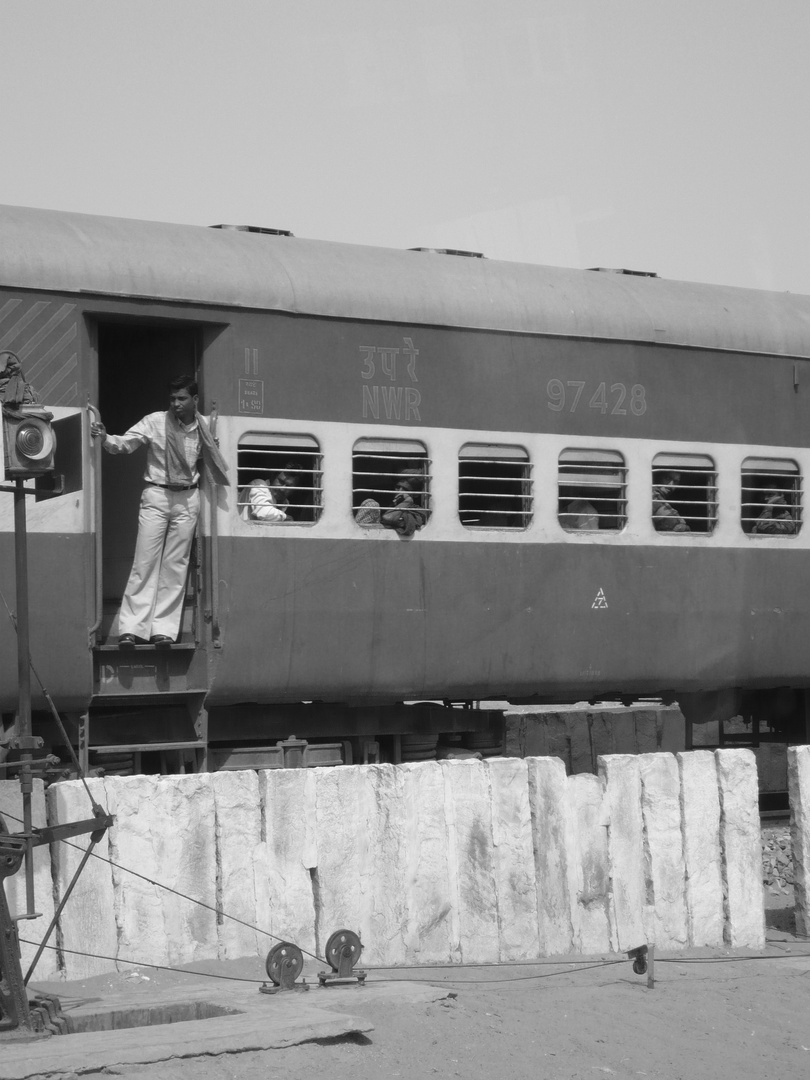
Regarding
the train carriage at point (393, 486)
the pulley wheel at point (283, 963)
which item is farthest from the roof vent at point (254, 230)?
the pulley wheel at point (283, 963)

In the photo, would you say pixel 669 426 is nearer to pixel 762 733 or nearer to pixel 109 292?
pixel 762 733

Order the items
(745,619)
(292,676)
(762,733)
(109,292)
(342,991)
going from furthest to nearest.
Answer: (762,733)
(745,619)
(292,676)
(109,292)
(342,991)

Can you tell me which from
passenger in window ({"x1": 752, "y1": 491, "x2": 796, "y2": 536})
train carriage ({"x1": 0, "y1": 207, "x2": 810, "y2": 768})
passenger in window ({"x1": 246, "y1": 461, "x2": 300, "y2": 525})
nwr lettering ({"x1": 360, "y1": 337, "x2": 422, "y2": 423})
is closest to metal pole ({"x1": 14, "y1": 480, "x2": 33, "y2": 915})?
train carriage ({"x1": 0, "y1": 207, "x2": 810, "y2": 768})

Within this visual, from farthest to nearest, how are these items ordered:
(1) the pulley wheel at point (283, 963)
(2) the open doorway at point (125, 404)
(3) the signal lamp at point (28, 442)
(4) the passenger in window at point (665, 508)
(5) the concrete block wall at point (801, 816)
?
(4) the passenger in window at point (665, 508)
(2) the open doorway at point (125, 404)
(5) the concrete block wall at point (801, 816)
(1) the pulley wheel at point (283, 963)
(3) the signal lamp at point (28, 442)

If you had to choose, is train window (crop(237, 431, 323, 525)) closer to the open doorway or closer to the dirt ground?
the open doorway

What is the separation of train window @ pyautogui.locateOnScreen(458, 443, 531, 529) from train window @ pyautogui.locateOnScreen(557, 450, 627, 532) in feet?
0.92

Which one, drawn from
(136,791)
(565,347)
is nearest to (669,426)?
(565,347)

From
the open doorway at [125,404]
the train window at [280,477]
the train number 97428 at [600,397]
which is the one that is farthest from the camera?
the train number 97428 at [600,397]

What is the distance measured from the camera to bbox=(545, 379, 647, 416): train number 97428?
1034cm

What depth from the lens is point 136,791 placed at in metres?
6.50

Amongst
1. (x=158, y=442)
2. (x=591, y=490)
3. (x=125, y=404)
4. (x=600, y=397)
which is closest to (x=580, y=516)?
(x=591, y=490)

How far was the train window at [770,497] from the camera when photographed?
11.1 metres

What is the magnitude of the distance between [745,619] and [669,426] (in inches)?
62.5

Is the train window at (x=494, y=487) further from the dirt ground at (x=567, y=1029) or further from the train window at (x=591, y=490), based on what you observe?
the dirt ground at (x=567, y=1029)
